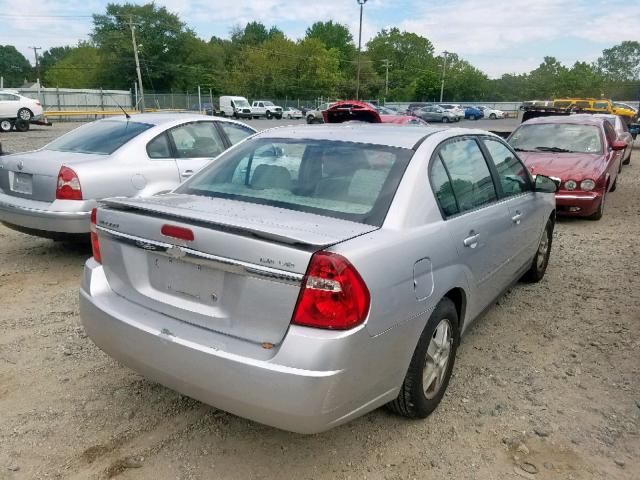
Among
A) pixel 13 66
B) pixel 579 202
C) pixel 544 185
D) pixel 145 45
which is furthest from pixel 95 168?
pixel 13 66

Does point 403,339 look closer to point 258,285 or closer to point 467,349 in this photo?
point 258,285

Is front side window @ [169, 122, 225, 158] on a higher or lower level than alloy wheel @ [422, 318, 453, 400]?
higher

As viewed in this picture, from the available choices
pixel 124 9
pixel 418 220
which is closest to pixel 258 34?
pixel 124 9

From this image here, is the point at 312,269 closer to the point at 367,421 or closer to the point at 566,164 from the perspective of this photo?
the point at 367,421

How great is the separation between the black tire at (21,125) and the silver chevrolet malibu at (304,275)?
2475 centimetres

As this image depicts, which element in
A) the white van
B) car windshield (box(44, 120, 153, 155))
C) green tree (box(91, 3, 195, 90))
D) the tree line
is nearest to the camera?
car windshield (box(44, 120, 153, 155))

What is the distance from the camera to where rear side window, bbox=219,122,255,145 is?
21.3 ft

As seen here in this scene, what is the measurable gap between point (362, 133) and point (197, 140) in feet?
10.6

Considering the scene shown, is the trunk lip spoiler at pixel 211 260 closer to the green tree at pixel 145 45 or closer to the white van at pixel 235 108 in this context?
the white van at pixel 235 108

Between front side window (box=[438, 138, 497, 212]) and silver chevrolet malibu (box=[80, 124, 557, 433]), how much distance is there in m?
0.02

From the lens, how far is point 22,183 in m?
5.32

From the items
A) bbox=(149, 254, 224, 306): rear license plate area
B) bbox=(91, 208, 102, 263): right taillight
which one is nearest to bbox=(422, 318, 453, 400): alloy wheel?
bbox=(149, 254, 224, 306): rear license plate area

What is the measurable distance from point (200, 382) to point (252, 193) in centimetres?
111

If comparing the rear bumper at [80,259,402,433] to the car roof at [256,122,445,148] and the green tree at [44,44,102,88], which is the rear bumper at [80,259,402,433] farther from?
the green tree at [44,44,102,88]
